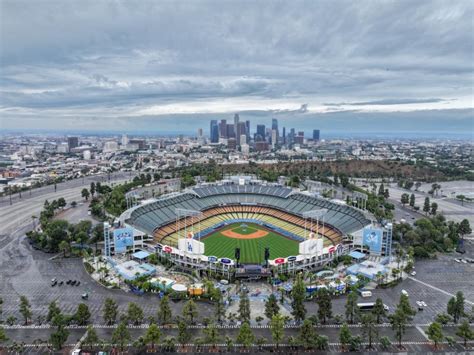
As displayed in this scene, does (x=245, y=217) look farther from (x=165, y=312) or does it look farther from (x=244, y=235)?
(x=165, y=312)

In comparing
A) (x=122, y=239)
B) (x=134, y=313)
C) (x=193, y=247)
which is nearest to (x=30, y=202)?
(x=122, y=239)

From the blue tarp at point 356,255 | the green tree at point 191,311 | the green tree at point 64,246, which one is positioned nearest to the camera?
the green tree at point 191,311

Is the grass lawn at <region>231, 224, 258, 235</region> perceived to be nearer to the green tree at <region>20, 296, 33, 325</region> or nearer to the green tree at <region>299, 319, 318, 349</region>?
the green tree at <region>299, 319, 318, 349</region>

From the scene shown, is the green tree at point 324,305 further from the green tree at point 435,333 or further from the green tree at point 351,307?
the green tree at point 435,333

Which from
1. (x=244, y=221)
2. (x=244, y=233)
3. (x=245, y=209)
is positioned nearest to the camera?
(x=244, y=233)

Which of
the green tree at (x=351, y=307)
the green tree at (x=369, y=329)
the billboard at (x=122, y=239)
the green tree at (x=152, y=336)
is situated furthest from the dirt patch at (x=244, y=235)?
the green tree at (x=152, y=336)

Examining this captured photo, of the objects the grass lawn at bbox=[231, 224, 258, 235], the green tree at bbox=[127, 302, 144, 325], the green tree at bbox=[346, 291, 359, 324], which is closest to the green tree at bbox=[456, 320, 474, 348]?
the green tree at bbox=[346, 291, 359, 324]
